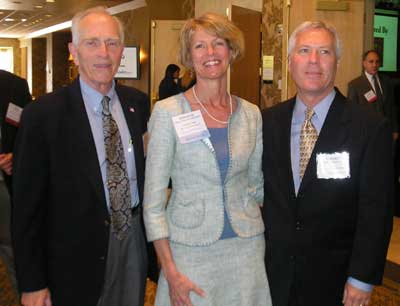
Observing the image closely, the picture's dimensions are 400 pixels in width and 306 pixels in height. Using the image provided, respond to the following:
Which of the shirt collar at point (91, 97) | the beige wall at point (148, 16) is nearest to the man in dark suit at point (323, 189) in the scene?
the shirt collar at point (91, 97)

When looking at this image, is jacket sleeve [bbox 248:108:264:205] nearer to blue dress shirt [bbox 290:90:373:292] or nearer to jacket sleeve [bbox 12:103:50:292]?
blue dress shirt [bbox 290:90:373:292]

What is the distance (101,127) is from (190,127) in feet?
1.23

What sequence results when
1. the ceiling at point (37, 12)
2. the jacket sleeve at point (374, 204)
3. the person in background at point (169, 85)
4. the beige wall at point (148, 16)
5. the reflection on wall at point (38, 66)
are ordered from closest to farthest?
the jacket sleeve at point (374, 204), the person in background at point (169, 85), the beige wall at point (148, 16), the ceiling at point (37, 12), the reflection on wall at point (38, 66)

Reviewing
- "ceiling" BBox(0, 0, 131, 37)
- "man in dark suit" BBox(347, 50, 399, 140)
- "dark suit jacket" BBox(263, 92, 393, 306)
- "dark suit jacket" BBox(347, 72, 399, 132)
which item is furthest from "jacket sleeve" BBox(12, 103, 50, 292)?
"ceiling" BBox(0, 0, 131, 37)

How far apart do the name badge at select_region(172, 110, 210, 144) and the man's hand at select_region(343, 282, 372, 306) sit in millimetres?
775

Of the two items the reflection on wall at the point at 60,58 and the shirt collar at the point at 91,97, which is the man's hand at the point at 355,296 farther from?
the reflection on wall at the point at 60,58

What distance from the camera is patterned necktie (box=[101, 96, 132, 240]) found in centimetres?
192

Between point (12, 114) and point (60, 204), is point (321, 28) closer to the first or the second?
point (60, 204)

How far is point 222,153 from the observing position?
1860 mm

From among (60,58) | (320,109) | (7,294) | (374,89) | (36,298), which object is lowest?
(7,294)

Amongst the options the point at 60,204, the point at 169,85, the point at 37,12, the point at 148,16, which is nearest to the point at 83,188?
the point at 60,204

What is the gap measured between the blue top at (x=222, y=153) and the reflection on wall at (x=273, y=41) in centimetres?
512

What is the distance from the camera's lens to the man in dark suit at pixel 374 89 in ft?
20.0

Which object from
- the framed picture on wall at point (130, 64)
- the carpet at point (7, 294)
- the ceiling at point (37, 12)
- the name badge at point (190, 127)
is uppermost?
the ceiling at point (37, 12)
